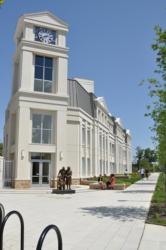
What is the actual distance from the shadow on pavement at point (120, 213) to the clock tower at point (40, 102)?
642 inches

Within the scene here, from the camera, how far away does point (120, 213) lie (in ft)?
42.9

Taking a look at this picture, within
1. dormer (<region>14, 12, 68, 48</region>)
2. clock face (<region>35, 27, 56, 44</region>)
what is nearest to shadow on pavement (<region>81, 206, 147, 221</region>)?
dormer (<region>14, 12, 68, 48</region>)

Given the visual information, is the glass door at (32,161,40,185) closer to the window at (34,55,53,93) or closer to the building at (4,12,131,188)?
the building at (4,12,131,188)

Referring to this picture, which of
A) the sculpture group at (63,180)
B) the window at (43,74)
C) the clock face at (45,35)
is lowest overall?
the sculpture group at (63,180)

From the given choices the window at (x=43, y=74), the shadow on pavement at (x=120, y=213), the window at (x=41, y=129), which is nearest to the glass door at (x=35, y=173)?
the window at (x=41, y=129)

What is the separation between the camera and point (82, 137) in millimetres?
38312

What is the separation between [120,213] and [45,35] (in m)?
23.4

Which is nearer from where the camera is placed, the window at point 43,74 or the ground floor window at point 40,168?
the ground floor window at point 40,168

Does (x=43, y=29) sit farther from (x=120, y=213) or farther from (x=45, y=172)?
(x=120, y=213)

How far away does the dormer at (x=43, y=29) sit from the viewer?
31281 mm

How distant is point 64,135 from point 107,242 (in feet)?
78.0

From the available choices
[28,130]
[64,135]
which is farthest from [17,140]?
[64,135]

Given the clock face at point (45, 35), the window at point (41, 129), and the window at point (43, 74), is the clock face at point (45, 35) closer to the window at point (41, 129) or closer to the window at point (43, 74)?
the window at point (43, 74)

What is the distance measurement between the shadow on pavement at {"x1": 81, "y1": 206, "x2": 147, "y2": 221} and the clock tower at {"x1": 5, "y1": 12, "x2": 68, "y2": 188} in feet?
53.5
